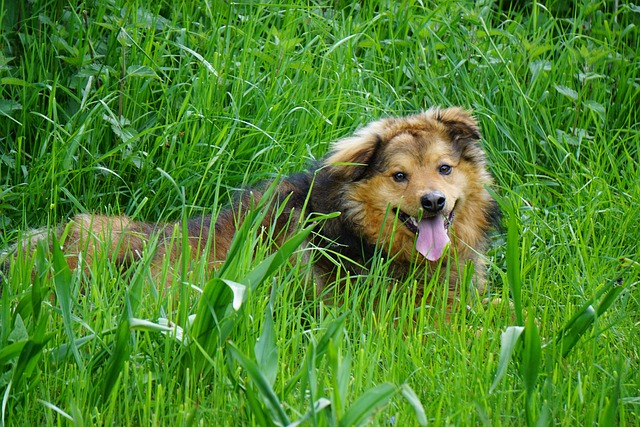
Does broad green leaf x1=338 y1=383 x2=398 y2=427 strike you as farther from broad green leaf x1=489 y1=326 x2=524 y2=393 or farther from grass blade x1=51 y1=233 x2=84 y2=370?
grass blade x1=51 y1=233 x2=84 y2=370

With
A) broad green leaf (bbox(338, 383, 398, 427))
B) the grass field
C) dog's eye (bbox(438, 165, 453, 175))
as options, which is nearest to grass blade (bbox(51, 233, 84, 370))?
the grass field

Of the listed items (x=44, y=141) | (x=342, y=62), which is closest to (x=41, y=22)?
(x=44, y=141)

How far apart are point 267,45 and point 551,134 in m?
1.67

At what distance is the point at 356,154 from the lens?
4398 millimetres

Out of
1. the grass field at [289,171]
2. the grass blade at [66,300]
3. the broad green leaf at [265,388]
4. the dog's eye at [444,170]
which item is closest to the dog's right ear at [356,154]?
the dog's eye at [444,170]

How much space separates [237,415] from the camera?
8.31 ft

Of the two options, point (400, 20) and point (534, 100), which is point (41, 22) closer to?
point (400, 20)

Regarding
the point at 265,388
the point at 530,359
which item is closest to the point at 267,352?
the point at 265,388

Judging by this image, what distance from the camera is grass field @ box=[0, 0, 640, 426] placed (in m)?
2.62

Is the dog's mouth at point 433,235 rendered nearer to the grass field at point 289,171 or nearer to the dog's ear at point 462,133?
the grass field at point 289,171

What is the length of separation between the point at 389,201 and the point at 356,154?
28cm

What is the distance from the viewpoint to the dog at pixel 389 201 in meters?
4.29

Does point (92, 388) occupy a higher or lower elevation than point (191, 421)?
lower

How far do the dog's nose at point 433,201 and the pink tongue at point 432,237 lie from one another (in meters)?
0.09
